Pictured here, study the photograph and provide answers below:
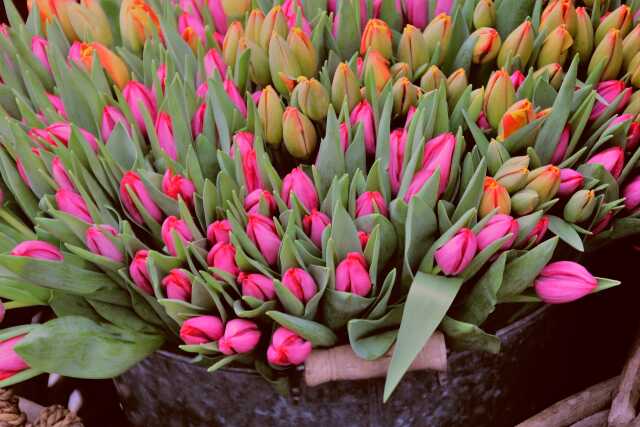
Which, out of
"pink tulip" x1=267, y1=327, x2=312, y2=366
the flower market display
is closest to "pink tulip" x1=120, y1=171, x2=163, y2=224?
the flower market display

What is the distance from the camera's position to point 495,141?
49cm

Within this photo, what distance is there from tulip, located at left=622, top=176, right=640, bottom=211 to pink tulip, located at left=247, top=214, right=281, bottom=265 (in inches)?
8.8

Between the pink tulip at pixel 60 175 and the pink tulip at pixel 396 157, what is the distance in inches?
7.5

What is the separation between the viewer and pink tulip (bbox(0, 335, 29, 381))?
1.52 ft

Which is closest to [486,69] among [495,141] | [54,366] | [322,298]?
[495,141]

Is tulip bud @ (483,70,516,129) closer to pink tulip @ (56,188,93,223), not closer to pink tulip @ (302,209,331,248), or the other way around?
pink tulip @ (302,209,331,248)

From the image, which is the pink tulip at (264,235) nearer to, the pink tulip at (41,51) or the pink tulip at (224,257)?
the pink tulip at (224,257)

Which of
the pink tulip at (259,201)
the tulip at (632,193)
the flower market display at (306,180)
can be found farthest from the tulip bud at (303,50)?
the tulip at (632,193)

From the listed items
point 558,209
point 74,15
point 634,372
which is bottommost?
point 634,372

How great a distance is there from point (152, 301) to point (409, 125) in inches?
7.2

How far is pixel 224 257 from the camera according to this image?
455mm

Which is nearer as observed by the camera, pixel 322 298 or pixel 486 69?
pixel 322 298

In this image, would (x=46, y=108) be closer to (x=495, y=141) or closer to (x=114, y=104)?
(x=114, y=104)

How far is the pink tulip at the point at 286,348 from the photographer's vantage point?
0.45 metres
